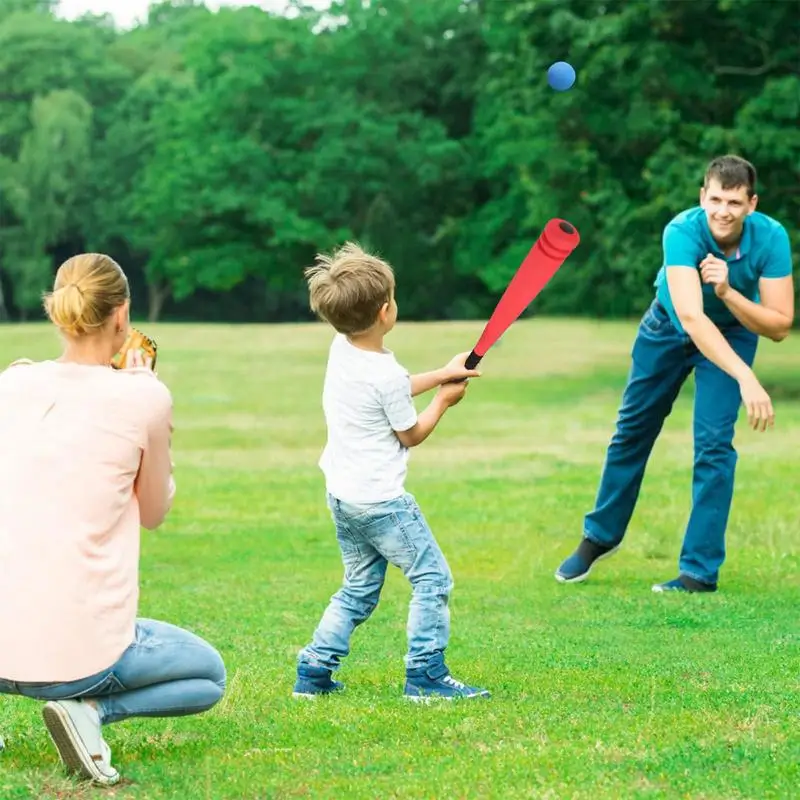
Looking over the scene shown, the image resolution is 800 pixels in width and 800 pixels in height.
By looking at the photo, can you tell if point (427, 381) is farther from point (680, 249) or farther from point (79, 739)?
point (680, 249)

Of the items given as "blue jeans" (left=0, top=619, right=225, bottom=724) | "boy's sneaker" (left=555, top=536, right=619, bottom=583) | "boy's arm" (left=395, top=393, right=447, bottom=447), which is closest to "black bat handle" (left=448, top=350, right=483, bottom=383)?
"boy's arm" (left=395, top=393, right=447, bottom=447)

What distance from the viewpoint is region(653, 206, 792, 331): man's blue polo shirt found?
7.79 metres

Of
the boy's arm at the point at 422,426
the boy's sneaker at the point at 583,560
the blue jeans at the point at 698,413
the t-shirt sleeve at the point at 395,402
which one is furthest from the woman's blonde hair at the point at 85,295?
the boy's sneaker at the point at 583,560

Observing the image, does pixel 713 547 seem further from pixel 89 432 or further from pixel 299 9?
pixel 299 9

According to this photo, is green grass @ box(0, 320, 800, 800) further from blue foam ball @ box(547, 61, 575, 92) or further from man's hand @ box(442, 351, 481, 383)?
blue foam ball @ box(547, 61, 575, 92)

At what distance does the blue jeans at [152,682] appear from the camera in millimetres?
4241

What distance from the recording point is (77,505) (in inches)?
165

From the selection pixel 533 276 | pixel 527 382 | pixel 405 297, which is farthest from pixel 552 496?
pixel 405 297

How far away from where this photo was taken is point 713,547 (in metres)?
8.09

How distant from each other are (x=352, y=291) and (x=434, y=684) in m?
1.45

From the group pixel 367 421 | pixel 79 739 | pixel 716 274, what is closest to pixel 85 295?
pixel 79 739

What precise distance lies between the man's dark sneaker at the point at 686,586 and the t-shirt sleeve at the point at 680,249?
173 cm

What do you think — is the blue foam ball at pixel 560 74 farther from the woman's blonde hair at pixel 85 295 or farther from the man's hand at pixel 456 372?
the woman's blonde hair at pixel 85 295

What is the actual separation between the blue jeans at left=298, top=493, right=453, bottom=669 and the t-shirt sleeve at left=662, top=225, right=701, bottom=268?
9.68 feet
